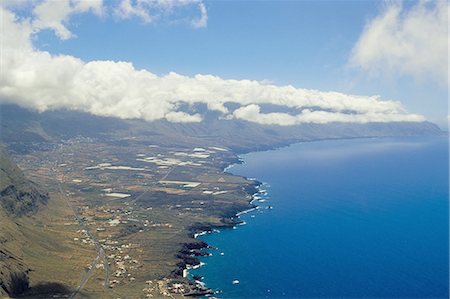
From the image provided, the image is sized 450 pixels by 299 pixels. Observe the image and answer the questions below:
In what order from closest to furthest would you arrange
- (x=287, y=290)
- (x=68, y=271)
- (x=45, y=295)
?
(x=45, y=295), (x=287, y=290), (x=68, y=271)

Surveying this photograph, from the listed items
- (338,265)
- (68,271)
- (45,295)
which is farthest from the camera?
(338,265)

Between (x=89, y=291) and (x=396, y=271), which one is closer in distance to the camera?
(x=89, y=291)

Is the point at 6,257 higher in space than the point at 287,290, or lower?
higher

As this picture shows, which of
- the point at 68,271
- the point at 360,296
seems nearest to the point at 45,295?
the point at 68,271

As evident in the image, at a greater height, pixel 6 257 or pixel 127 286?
pixel 6 257

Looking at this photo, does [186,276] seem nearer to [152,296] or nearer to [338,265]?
[152,296]

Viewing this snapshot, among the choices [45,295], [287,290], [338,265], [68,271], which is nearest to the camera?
[45,295]

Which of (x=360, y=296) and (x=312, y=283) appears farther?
(x=312, y=283)

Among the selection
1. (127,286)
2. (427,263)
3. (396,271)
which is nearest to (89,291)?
(127,286)

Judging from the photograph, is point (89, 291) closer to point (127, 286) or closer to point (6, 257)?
point (127, 286)
